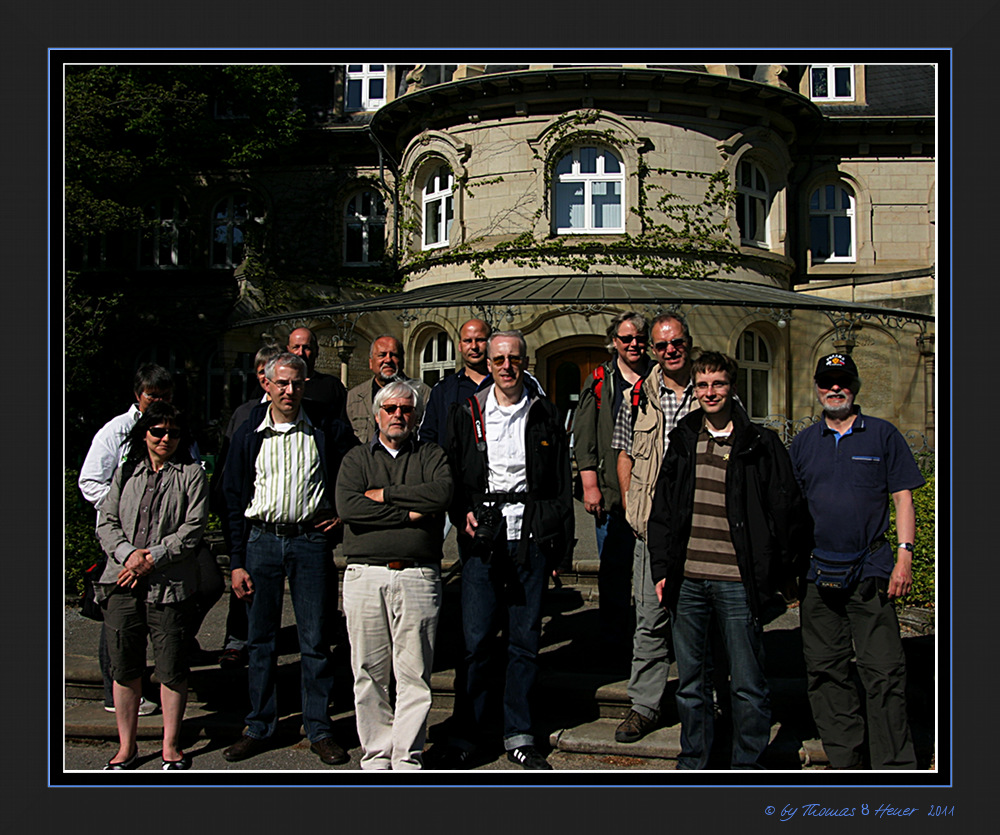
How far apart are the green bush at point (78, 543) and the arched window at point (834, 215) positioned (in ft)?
52.3

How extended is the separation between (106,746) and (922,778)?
4.26 meters

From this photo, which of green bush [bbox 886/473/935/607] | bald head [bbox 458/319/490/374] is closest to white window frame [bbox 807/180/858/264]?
green bush [bbox 886/473/935/607]

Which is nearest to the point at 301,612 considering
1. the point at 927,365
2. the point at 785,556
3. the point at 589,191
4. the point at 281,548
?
the point at 281,548

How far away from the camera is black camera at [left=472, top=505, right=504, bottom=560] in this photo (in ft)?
13.2

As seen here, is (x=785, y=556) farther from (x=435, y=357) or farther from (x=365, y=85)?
(x=365, y=85)

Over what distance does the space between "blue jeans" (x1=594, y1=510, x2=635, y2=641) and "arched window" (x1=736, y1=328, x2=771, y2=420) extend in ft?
36.1

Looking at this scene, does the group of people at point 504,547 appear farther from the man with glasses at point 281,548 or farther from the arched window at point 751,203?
the arched window at point 751,203

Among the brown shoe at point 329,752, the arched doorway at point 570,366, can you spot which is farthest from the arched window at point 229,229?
the brown shoe at point 329,752

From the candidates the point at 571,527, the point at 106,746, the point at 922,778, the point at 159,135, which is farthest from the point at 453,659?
the point at 159,135

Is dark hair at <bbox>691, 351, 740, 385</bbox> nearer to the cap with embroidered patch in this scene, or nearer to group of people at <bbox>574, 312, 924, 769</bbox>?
group of people at <bbox>574, 312, 924, 769</bbox>

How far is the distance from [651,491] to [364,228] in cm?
1610

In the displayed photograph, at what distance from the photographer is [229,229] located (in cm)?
1942

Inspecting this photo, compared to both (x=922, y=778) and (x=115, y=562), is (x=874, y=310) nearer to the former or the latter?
(x=922, y=778)

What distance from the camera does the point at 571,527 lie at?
425 cm
